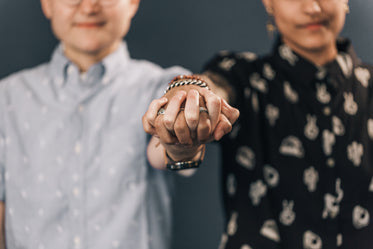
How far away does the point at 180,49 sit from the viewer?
0.77 metres

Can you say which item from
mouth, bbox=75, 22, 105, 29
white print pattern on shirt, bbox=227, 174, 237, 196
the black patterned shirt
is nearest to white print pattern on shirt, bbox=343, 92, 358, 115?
the black patterned shirt

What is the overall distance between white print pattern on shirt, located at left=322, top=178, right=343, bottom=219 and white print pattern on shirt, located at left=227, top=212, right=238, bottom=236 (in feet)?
0.46

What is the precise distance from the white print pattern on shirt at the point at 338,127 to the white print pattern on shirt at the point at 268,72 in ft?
0.41

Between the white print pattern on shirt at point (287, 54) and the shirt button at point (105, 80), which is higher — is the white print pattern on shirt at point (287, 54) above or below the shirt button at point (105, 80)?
above

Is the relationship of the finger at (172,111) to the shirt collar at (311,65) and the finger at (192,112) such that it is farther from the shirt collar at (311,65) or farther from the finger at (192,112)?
the shirt collar at (311,65)

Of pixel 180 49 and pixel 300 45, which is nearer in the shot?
pixel 300 45

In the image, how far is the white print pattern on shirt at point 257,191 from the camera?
659mm

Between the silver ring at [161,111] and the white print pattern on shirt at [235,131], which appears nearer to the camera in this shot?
the silver ring at [161,111]

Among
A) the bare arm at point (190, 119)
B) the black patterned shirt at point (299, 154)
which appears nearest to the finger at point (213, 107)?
the bare arm at point (190, 119)

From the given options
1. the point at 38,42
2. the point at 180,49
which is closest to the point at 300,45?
the point at 180,49

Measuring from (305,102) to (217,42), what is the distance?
8.0 inches

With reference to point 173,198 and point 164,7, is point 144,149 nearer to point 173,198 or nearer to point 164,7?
point 173,198

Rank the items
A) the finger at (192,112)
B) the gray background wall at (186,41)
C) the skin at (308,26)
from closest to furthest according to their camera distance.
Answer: the finger at (192,112) < the skin at (308,26) < the gray background wall at (186,41)

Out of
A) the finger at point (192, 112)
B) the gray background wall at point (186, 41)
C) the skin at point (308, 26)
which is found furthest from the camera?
the gray background wall at point (186, 41)
